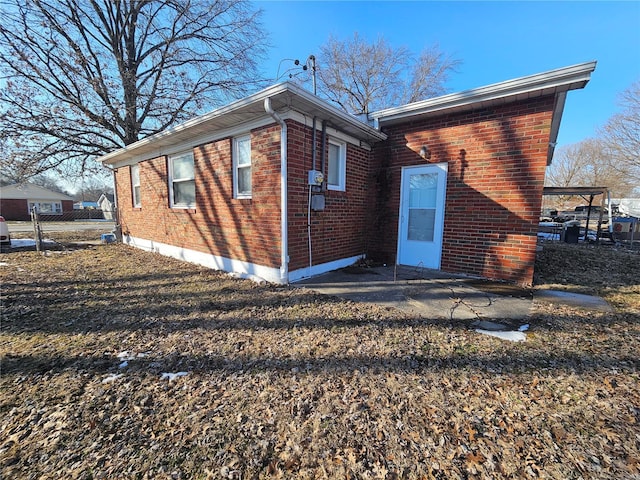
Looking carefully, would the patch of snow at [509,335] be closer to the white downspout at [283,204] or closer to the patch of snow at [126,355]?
the white downspout at [283,204]

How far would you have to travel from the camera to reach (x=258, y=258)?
5098 millimetres

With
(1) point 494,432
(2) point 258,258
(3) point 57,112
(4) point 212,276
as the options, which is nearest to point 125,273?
(4) point 212,276

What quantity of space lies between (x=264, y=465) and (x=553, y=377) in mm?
2373

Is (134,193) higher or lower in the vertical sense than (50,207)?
higher

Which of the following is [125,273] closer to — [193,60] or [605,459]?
[605,459]

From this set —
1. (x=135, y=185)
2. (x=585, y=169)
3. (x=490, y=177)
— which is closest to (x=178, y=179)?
(x=135, y=185)

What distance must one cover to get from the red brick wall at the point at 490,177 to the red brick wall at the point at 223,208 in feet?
10.0

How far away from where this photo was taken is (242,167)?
524 cm

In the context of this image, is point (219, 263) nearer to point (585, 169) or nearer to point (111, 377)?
point (111, 377)

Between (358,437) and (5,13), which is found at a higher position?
(5,13)

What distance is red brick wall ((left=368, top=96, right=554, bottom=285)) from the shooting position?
447cm

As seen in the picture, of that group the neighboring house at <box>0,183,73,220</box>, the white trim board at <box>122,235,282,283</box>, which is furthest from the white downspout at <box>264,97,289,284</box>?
the neighboring house at <box>0,183,73,220</box>

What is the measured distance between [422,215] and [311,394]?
4.76 metres

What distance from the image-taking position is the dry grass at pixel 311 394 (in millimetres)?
1503
